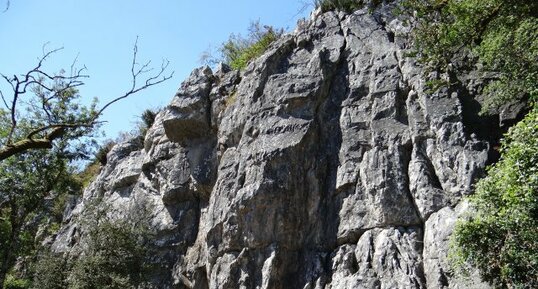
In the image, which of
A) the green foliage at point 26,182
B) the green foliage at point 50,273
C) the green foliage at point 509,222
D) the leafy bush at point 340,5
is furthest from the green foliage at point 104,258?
the green foliage at point 509,222

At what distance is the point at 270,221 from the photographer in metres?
13.3

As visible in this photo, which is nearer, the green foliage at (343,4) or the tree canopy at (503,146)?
the tree canopy at (503,146)

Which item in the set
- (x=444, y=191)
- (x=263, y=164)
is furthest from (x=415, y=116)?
(x=263, y=164)

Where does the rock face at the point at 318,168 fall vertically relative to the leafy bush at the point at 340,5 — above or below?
below

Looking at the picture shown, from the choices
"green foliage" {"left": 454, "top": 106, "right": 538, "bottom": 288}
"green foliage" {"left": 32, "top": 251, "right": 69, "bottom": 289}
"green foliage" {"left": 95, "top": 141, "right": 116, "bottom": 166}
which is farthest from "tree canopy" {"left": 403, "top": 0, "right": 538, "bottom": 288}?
"green foliage" {"left": 95, "top": 141, "right": 116, "bottom": 166}

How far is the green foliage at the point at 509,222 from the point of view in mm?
7938

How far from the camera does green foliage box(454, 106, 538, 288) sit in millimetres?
7938

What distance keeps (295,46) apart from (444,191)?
7.24m

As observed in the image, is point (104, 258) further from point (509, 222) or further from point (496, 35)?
point (496, 35)

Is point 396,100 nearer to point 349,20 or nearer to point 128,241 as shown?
point 349,20

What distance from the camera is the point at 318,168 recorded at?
1390 cm

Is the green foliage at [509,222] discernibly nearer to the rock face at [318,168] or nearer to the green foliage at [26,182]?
the rock face at [318,168]

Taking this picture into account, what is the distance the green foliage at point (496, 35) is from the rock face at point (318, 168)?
188 cm

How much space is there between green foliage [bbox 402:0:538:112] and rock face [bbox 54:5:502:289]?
1.88 m
